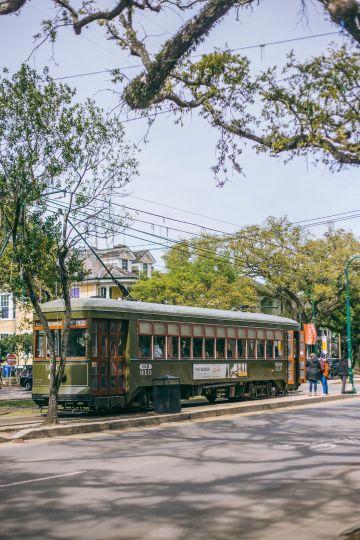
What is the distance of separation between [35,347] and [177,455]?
11668 millimetres

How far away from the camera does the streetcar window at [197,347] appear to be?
85.7 feet

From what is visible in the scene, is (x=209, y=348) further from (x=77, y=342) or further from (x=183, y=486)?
(x=183, y=486)

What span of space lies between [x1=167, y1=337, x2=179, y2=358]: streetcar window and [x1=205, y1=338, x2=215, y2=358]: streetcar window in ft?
5.85

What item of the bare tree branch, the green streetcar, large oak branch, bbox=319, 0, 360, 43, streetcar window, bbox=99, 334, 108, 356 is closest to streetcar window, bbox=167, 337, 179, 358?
the green streetcar

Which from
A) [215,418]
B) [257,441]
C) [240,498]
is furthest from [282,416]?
[240,498]

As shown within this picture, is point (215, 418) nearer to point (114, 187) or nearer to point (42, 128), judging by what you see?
point (114, 187)

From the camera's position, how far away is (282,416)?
22125 millimetres

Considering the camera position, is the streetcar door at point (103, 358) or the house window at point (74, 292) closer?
the streetcar door at point (103, 358)

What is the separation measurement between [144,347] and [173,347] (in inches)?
62.7

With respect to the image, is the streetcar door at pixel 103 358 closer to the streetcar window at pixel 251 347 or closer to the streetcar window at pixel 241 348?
the streetcar window at pixel 241 348

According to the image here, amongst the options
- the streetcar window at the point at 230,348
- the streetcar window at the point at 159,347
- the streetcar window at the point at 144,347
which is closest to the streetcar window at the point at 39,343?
the streetcar window at the point at 144,347

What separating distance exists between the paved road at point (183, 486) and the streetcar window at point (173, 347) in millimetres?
7421

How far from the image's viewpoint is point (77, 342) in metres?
22.5

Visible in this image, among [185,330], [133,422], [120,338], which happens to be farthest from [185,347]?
[133,422]
